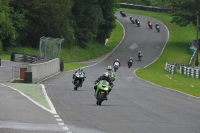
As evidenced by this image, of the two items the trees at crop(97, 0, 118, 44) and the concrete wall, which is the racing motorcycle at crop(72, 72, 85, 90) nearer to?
the concrete wall

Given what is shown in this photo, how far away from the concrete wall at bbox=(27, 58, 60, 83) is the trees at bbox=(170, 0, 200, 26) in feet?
140

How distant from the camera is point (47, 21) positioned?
74250 millimetres

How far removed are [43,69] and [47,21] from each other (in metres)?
31.9

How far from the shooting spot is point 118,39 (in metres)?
99.2

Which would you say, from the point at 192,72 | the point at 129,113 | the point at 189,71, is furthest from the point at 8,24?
the point at 129,113

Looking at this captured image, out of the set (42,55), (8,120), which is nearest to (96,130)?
(8,120)

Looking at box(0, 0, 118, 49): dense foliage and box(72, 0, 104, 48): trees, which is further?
box(72, 0, 104, 48): trees

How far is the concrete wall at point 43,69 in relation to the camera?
128ft

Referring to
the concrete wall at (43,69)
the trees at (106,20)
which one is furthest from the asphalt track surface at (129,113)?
the trees at (106,20)

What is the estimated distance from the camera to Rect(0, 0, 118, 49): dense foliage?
70.8 m

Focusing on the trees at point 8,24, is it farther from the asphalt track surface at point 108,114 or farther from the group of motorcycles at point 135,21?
the asphalt track surface at point 108,114

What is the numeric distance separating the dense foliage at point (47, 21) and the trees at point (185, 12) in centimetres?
1180

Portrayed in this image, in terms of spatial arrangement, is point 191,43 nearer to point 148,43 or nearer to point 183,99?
point 148,43

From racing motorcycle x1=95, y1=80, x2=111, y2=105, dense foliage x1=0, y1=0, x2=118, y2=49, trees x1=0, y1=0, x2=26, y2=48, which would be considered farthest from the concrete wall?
dense foliage x1=0, y1=0, x2=118, y2=49
